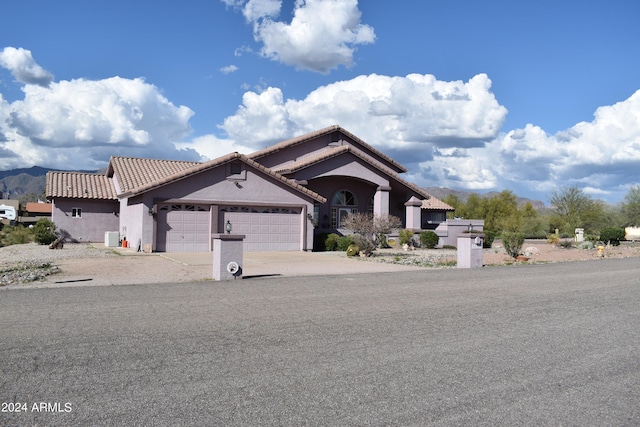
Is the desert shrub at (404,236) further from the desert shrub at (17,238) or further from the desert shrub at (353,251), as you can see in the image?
the desert shrub at (17,238)

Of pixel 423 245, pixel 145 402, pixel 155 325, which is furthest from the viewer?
pixel 423 245

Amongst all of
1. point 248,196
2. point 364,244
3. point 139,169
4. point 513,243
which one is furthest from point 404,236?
point 139,169

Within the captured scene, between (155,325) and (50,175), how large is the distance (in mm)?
30322

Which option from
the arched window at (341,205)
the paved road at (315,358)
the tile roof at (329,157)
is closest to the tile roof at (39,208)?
the tile roof at (329,157)

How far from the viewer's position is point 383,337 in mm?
8070

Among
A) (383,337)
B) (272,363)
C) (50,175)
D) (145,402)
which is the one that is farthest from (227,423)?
(50,175)

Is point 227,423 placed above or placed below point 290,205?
below

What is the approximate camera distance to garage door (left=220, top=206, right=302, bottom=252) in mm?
27062

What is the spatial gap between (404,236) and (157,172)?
1477 centimetres

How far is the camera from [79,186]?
3472 cm

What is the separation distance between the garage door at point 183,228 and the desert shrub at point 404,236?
1136 centimetres

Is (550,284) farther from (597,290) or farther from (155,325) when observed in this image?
(155,325)

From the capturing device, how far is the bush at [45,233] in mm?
31312

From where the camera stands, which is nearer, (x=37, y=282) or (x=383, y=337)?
(x=383, y=337)
